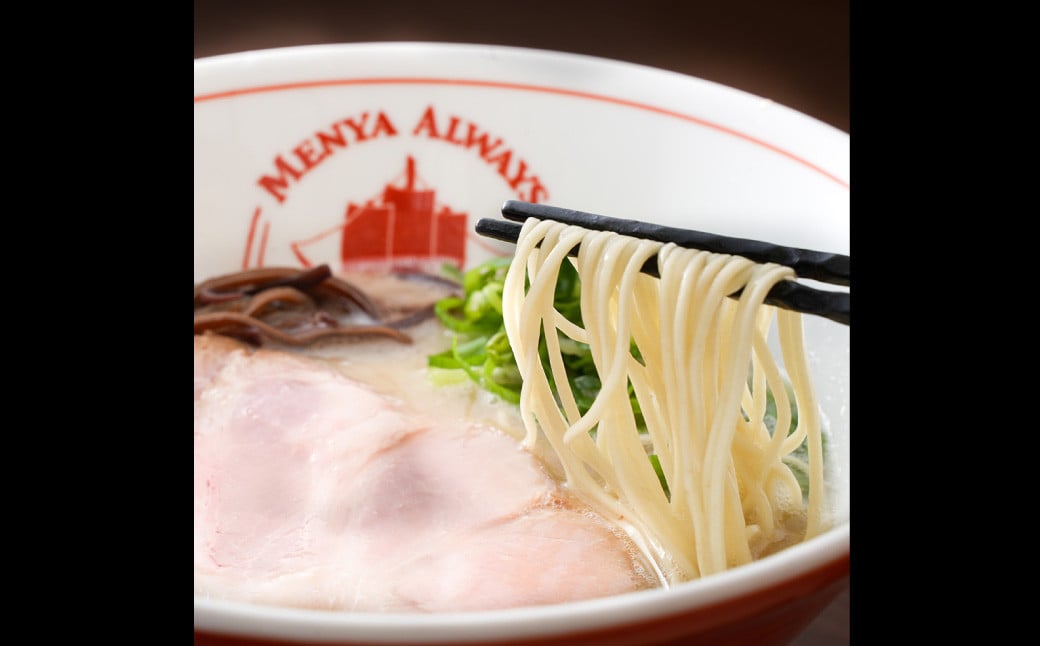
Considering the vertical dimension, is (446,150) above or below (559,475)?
above

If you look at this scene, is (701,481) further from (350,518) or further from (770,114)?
(770,114)

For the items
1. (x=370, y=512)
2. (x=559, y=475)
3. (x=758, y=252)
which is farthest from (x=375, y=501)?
(x=758, y=252)

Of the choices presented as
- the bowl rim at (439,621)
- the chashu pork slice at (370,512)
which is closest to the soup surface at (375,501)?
the chashu pork slice at (370,512)

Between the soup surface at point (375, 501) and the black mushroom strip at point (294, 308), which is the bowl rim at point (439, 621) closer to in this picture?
the soup surface at point (375, 501)

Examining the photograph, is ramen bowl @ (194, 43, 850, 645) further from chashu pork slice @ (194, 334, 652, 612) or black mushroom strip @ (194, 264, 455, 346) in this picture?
chashu pork slice @ (194, 334, 652, 612)

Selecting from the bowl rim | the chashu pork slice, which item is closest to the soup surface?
the chashu pork slice

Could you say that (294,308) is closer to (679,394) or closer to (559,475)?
(559,475)
